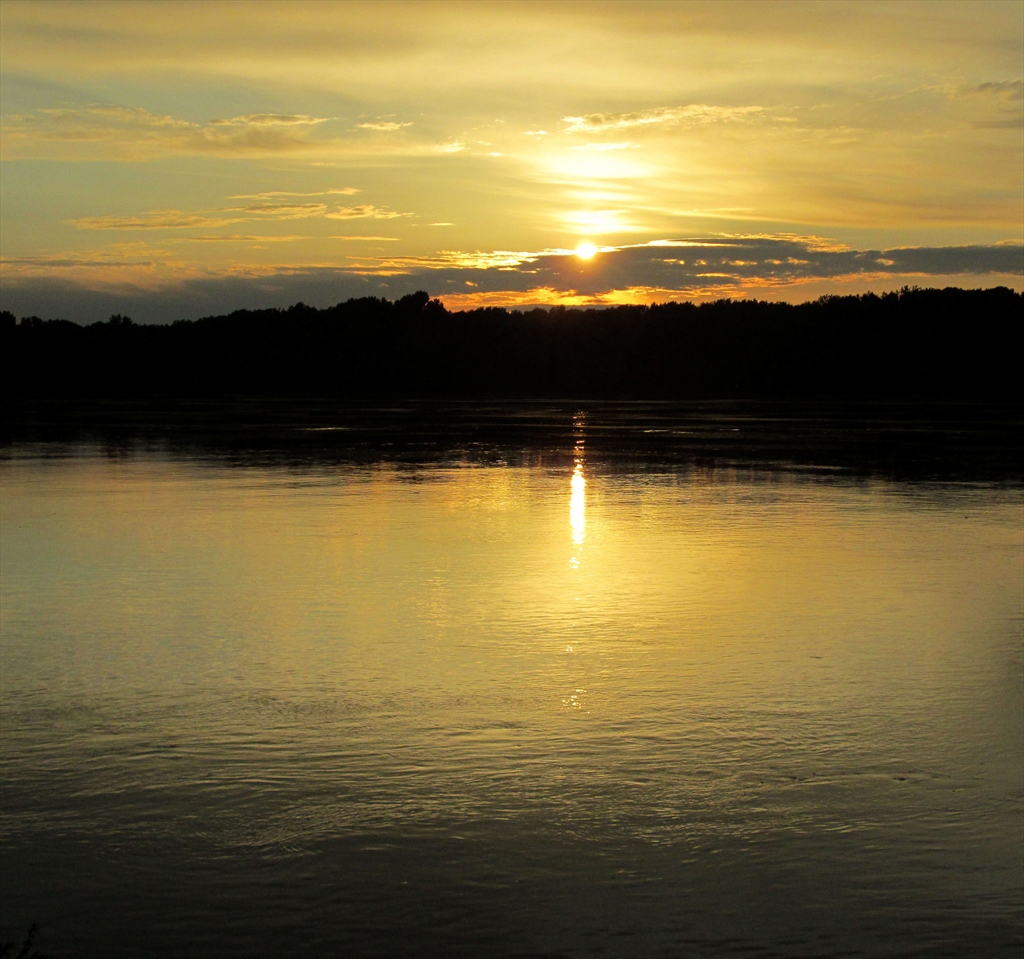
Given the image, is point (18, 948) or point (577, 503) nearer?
point (18, 948)

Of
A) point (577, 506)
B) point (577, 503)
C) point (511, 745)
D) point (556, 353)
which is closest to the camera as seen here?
point (511, 745)

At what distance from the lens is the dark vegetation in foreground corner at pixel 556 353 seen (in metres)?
127

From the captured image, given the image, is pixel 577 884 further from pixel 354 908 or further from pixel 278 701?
pixel 278 701

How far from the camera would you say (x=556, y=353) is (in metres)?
160

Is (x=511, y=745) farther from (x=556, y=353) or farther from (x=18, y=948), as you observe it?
(x=556, y=353)

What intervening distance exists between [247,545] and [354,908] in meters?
9.73

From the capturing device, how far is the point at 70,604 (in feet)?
37.1

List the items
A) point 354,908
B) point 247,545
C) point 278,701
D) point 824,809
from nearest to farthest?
point 354,908
point 824,809
point 278,701
point 247,545

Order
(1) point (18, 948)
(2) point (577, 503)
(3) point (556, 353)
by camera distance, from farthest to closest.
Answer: (3) point (556, 353) → (2) point (577, 503) → (1) point (18, 948)

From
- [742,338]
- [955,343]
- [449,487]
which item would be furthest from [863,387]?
[449,487]

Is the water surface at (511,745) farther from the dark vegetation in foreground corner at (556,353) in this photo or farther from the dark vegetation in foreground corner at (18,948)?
the dark vegetation in foreground corner at (556,353)

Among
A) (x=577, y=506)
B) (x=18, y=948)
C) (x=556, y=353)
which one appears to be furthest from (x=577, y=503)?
(x=556, y=353)

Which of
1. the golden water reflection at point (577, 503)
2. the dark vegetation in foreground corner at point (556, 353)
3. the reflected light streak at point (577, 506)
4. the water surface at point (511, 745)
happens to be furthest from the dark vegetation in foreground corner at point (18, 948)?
the dark vegetation in foreground corner at point (556, 353)

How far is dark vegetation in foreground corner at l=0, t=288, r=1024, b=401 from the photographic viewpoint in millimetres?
127188
